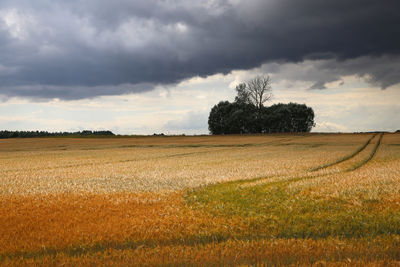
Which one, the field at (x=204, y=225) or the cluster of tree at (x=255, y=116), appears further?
the cluster of tree at (x=255, y=116)

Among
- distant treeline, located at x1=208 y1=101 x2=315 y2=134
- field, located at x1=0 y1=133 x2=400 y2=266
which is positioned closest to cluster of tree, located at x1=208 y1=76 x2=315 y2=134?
distant treeline, located at x1=208 y1=101 x2=315 y2=134

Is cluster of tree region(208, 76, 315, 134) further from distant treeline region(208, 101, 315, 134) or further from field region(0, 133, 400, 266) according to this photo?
field region(0, 133, 400, 266)

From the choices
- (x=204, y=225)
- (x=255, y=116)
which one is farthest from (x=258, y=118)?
(x=204, y=225)

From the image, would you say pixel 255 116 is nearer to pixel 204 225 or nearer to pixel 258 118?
pixel 258 118

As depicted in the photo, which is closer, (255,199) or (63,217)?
(63,217)

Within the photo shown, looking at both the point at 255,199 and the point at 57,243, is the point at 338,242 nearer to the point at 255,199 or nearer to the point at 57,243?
the point at 255,199

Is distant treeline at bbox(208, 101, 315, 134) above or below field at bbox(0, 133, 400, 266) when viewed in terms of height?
above

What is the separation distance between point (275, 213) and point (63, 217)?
5.56 meters

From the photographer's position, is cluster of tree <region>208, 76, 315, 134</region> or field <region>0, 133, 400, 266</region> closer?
field <region>0, 133, 400, 266</region>

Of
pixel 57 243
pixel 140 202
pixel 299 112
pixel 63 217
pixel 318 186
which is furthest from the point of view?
pixel 299 112

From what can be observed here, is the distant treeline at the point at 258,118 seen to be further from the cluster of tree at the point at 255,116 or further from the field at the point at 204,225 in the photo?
the field at the point at 204,225

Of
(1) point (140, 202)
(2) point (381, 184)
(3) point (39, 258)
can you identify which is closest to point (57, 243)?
(3) point (39, 258)

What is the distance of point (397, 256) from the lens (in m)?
5.84

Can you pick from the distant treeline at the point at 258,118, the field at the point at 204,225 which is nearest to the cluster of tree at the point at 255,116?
the distant treeline at the point at 258,118
